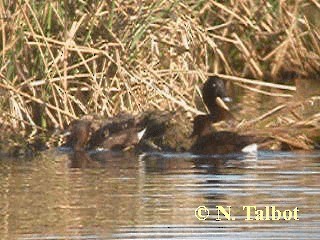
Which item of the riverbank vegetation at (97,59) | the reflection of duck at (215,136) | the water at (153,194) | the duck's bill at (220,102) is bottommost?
the water at (153,194)

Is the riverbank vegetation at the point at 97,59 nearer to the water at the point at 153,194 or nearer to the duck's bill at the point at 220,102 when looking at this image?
the duck's bill at the point at 220,102

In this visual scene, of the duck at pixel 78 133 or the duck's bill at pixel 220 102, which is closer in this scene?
the duck at pixel 78 133

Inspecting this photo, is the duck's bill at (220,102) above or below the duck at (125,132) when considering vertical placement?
above

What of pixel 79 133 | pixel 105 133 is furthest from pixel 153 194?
pixel 105 133

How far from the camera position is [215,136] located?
40.9 ft

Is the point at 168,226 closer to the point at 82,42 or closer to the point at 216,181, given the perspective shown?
the point at 216,181

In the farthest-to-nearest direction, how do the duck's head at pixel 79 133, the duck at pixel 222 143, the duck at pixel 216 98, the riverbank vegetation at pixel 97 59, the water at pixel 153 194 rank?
the duck at pixel 216 98
the riverbank vegetation at pixel 97 59
the duck's head at pixel 79 133
the duck at pixel 222 143
the water at pixel 153 194

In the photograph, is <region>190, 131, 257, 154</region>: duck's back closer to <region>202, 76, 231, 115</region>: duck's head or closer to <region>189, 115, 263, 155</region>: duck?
<region>189, 115, 263, 155</region>: duck

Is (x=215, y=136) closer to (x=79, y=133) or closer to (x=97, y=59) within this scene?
(x=79, y=133)

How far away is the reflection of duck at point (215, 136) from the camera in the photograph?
40.6ft

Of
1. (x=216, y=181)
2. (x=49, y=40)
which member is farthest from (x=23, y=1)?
(x=216, y=181)

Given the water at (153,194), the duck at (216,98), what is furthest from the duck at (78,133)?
the duck at (216,98)

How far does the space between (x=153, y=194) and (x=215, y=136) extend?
274 cm

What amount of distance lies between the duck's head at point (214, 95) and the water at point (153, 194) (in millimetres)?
1190
